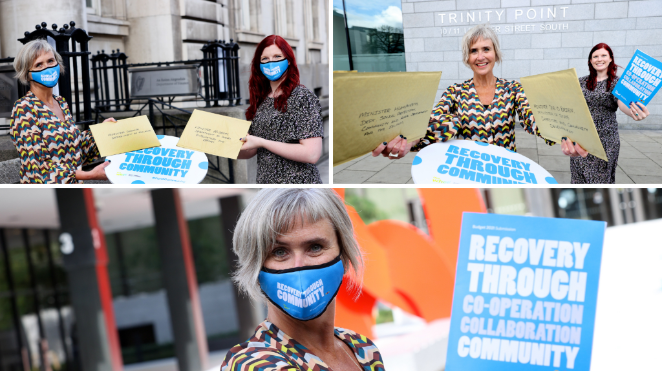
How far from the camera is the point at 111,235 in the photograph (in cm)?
1941

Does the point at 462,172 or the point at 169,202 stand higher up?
the point at 462,172

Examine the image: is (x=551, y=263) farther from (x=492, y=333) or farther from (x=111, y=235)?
(x=111, y=235)

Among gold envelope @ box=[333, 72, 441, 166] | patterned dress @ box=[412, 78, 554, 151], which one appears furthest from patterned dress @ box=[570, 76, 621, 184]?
gold envelope @ box=[333, 72, 441, 166]

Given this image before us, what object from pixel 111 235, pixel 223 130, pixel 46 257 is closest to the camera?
pixel 223 130

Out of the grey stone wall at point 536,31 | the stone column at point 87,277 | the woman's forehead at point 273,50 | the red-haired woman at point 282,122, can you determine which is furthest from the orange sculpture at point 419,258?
the stone column at point 87,277

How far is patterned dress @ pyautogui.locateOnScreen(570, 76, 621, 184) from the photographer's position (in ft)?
12.0

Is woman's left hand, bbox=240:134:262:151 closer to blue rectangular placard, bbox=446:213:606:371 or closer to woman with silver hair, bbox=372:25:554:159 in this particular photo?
woman with silver hair, bbox=372:25:554:159

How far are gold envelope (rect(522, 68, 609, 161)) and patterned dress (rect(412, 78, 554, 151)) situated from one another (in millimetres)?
125

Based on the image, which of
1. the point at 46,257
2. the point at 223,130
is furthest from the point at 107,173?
the point at 46,257

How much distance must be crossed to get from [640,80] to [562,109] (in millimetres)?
870

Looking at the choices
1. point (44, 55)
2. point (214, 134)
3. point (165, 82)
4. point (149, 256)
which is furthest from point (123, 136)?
point (149, 256)

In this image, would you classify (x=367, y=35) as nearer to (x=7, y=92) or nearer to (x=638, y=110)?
(x=7, y=92)

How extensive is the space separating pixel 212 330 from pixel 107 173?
26.3m

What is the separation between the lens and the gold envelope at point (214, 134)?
2.73m
